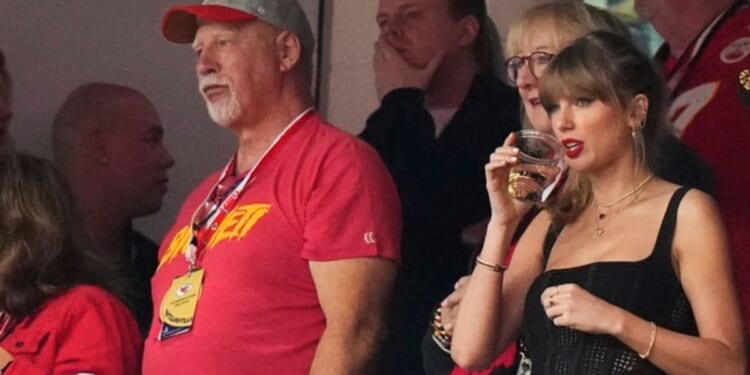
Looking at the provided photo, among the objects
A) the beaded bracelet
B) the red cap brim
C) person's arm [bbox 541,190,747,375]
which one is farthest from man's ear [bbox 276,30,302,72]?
person's arm [bbox 541,190,747,375]

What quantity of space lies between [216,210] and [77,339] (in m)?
0.41

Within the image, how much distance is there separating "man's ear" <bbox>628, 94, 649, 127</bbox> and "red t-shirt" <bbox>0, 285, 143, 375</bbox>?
1311 mm

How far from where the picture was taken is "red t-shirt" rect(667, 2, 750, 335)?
10.8 ft

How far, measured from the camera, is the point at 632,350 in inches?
100

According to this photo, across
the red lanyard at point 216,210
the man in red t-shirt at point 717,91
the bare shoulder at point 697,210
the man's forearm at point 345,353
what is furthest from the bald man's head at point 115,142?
the bare shoulder at point 697,210

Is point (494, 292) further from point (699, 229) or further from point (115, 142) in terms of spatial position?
point (115, 142)

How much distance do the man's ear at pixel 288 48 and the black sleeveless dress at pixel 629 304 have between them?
1.10 m

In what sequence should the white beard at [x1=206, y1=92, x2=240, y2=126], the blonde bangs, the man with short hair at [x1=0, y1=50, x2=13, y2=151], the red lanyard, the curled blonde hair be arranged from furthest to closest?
the man with short hair at [x1=0, y1=50, x2=13, y2=151], the white beard at [x1=206, y1=92, x2=240, y2=126], the red lanyard, the curled blonde hair, the blonde bangs

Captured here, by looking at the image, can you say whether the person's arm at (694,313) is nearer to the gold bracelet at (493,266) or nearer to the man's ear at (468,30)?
the gold bracelet at (493,266)

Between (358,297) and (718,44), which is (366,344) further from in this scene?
(718,44)

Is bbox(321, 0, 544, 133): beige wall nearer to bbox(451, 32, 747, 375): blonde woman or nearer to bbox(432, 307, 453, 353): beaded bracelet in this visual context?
bbox(432, 307, 453, 353): beaded bracelet

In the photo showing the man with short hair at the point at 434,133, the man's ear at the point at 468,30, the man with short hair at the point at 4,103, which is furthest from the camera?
the man with short hair at the point at 4,103

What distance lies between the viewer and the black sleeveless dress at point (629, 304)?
2.56 metres

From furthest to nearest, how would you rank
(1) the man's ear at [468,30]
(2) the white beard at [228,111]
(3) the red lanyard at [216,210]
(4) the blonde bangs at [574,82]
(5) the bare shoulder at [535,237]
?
1. (1) the man's ear at [468,30]
2. (2) the white beard at [228,111]
3. (3) the red lanyard at [216,210]
4. (5) the bare shoulder at [535,237]
5. (4) the blonde bangs at [574,82]
